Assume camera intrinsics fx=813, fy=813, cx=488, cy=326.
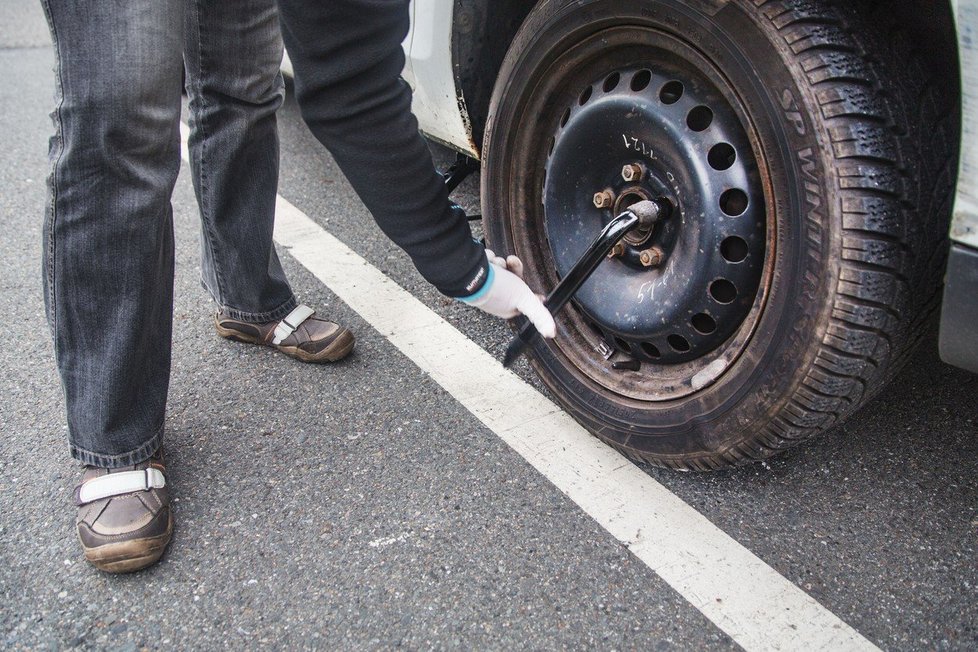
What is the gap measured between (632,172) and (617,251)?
176mm

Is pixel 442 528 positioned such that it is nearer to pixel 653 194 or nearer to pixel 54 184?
pixel 653 194

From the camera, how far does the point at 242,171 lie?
2000mm

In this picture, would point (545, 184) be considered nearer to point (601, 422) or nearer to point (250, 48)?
point (601, 422)

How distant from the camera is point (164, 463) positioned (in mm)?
1716

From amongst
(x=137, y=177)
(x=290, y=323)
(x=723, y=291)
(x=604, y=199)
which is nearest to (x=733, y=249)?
(x=723, y=291)

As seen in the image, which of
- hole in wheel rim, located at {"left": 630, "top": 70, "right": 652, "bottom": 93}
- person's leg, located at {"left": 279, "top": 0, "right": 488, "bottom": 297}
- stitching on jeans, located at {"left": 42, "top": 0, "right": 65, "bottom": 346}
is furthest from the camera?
hole in wheel rim, located at {"left": 630, "top": 70, "right": 652, "bottom": 93}

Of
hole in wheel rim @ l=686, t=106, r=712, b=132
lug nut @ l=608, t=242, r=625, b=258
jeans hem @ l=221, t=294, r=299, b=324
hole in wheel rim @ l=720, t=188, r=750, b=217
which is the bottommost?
jeans hem @ l=221, t=294, r=299, b=324

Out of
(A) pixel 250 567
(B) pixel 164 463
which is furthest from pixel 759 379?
(B) pixel 164 463

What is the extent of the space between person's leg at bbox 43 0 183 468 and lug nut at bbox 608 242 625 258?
870 millimetres

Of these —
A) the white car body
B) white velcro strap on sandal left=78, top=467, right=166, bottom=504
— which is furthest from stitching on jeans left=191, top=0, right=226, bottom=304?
white velcro strap on sandal left=78, top=467, right=166, bottom=504

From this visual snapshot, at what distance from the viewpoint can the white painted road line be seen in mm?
1365

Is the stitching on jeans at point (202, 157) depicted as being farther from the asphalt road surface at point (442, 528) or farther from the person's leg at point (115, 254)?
the person's leg at point (115, 254)

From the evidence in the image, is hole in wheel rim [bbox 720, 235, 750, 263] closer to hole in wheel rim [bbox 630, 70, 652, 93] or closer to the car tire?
the car tire

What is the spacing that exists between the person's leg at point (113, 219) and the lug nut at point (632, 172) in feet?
2.75
